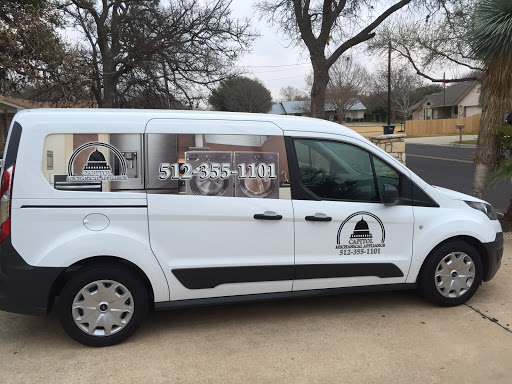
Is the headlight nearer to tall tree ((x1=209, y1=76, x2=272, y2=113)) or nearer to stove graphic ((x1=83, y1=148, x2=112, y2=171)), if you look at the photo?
stove graphic ((x1=83, y1=148, x2=112, y2=171))

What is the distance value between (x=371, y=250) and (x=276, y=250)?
0.90 meters

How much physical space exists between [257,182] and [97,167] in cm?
130

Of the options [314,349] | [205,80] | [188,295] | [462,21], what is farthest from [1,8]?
[462,21]

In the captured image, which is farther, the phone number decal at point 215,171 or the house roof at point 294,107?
the house roof at point 294,107

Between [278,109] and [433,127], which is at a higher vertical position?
[278,109]

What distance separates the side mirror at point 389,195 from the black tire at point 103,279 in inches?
87.3

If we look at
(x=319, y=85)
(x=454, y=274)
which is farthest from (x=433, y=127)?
(x=454, y=274)

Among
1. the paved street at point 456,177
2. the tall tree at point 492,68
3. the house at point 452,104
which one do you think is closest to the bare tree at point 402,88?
Result: the house at point 452,104

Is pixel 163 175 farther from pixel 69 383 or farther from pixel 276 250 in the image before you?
pixel 69 383

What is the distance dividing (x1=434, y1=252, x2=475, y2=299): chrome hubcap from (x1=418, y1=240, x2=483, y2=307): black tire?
3 cm

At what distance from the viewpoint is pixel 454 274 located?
4141mm

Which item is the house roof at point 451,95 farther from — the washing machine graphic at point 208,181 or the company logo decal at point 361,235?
the washing machine graphic at point 208,181

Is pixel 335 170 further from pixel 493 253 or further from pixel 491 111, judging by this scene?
pixel 491 111

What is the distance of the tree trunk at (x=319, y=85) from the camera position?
13.8 m
